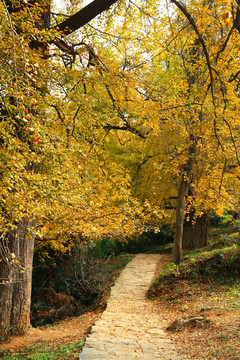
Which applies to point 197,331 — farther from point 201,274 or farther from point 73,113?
point 73,113

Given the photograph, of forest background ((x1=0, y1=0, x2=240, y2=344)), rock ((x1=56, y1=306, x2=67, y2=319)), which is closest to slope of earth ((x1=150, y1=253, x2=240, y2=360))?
forest background ((x1=0, y1=0, x2=240, y2=344))

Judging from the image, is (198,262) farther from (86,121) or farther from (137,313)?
(86,121)

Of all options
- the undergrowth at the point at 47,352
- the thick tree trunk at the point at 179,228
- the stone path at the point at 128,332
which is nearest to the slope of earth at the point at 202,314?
the stone path at the point at 128,332

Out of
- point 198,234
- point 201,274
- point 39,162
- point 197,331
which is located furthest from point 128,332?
point 198,234

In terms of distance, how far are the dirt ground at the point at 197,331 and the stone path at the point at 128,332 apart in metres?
0.26

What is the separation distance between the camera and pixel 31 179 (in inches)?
200

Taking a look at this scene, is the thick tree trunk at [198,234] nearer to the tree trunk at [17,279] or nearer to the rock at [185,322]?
the rock at [185,322]

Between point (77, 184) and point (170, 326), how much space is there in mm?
3466

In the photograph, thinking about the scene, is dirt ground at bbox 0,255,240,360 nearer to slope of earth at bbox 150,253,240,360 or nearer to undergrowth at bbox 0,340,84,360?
slope of earth at bbox 150,253,240,360

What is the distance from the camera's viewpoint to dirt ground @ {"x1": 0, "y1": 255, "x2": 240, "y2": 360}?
4.98 metres

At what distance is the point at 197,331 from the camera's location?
6027mm

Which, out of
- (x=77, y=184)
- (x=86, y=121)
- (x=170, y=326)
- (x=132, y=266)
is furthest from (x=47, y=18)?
(x=132, y=266)

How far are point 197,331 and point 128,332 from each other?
1.29 m

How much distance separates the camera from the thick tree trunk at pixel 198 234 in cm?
1490
